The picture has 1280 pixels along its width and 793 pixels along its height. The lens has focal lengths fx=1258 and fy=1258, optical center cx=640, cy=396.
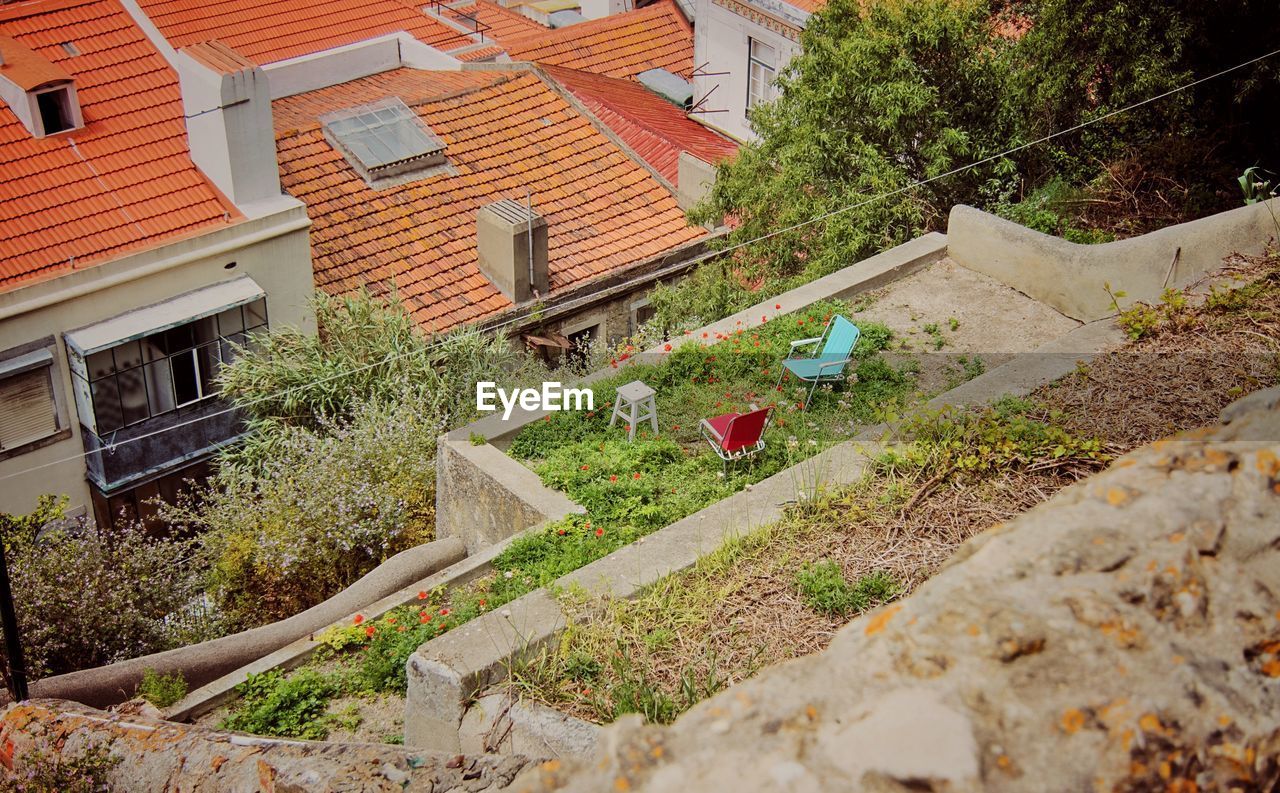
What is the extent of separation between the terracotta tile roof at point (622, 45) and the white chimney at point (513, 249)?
21.2ft

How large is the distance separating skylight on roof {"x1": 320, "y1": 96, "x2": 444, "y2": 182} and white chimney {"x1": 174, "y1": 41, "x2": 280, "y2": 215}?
2336 millimetres

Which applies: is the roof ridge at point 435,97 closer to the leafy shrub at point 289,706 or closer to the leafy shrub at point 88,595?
the leafy shrub at point 88,595

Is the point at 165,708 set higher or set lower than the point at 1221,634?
lower

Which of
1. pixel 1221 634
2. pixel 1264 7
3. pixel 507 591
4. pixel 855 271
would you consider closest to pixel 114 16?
pixel 855 271

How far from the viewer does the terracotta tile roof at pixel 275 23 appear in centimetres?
2084

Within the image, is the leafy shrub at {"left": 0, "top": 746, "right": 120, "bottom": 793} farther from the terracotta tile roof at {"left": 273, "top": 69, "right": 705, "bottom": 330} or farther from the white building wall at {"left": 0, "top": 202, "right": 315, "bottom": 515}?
the terracotta tile roof at {"left": 273, "top": 69, "right": 705, "bottom": 330}

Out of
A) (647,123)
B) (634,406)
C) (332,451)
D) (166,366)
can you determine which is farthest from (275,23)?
(634,406)

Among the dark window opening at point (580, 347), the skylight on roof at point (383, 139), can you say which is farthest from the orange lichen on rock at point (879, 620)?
the skylight on roof at point (383, 139)

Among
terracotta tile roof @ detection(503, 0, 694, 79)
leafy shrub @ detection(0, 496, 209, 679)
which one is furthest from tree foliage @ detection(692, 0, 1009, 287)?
terracotta tile roof @ detection(503, 0, 694, 79)

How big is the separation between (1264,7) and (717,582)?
938cm

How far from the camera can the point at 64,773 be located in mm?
7004

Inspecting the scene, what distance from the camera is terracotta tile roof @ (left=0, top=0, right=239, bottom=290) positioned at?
14133 millimetres

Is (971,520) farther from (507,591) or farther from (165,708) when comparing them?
(165,708)

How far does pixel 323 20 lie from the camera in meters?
22.1
